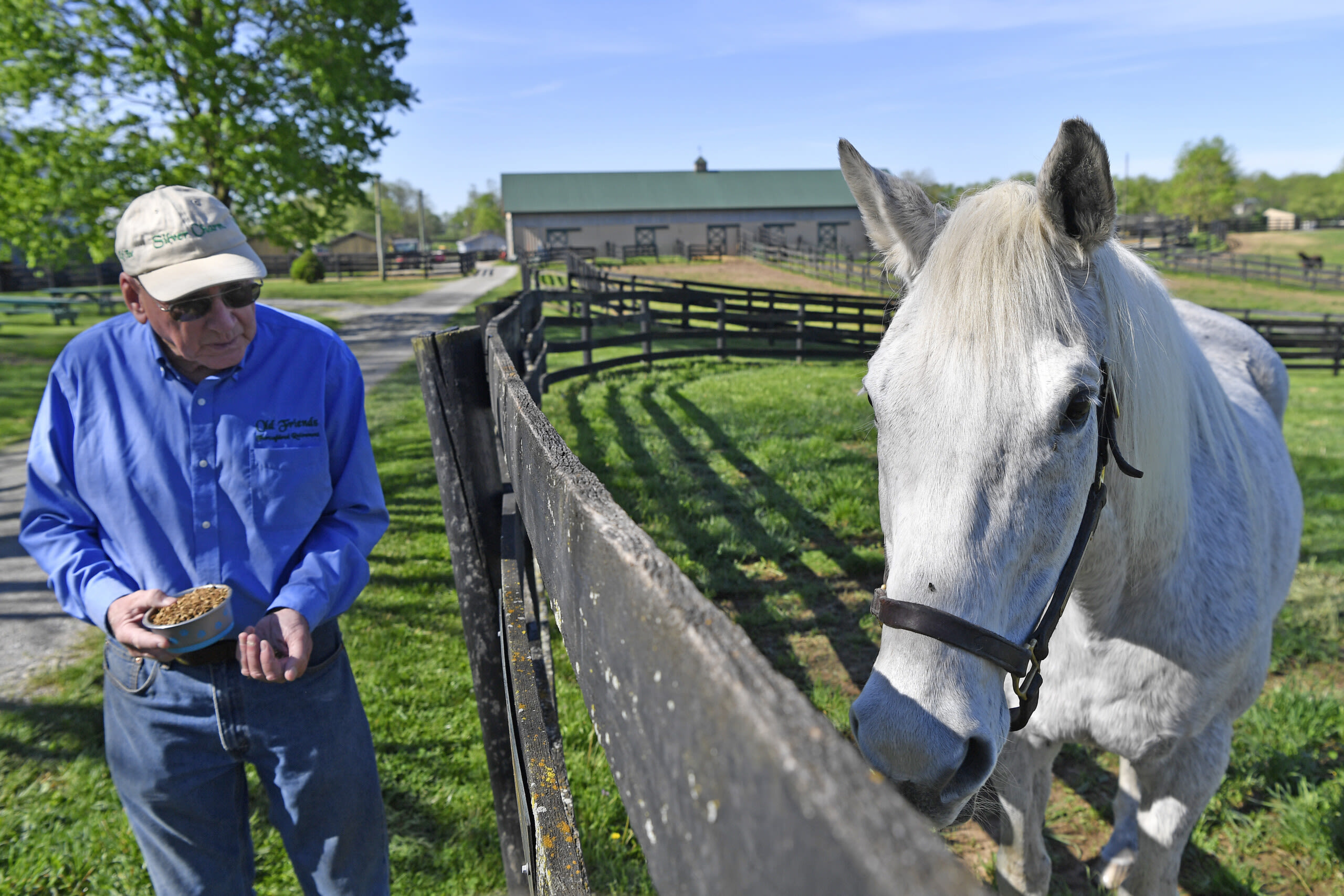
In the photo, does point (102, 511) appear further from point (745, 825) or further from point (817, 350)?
point (817, 350)

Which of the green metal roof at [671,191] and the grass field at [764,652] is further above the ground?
the green metal roof at [671,191]

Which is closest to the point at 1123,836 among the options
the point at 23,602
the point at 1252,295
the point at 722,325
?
the point at 23,602

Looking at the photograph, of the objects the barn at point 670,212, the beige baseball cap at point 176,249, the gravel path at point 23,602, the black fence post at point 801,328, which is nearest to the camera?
the beige baseball cap at point 176,249

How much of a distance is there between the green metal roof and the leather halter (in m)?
56.8

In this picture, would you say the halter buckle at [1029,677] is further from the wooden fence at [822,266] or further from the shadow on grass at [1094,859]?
the wooden fence at [822,266]

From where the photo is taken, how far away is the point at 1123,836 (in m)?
2.73

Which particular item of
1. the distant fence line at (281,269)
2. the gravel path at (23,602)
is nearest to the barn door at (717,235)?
the distant fence line at (281,269)

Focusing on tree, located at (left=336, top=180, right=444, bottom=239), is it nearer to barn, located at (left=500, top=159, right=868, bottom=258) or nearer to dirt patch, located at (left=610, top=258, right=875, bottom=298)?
barn, located at (left=500, top=159, right=868, bottom=258)

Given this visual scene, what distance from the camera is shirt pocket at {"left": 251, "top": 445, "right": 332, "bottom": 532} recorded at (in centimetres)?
181

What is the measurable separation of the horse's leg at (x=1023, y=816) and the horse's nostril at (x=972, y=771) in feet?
3.81

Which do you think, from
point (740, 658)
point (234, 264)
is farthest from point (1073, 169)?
point (234, 264)

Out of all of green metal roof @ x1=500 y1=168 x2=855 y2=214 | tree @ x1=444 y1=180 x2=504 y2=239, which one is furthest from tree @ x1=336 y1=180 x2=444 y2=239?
green metal roof @ x1=500 y1=168 x2=855 y2=214

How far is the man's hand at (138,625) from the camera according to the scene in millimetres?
1569

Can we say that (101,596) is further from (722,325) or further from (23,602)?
(722,325)
